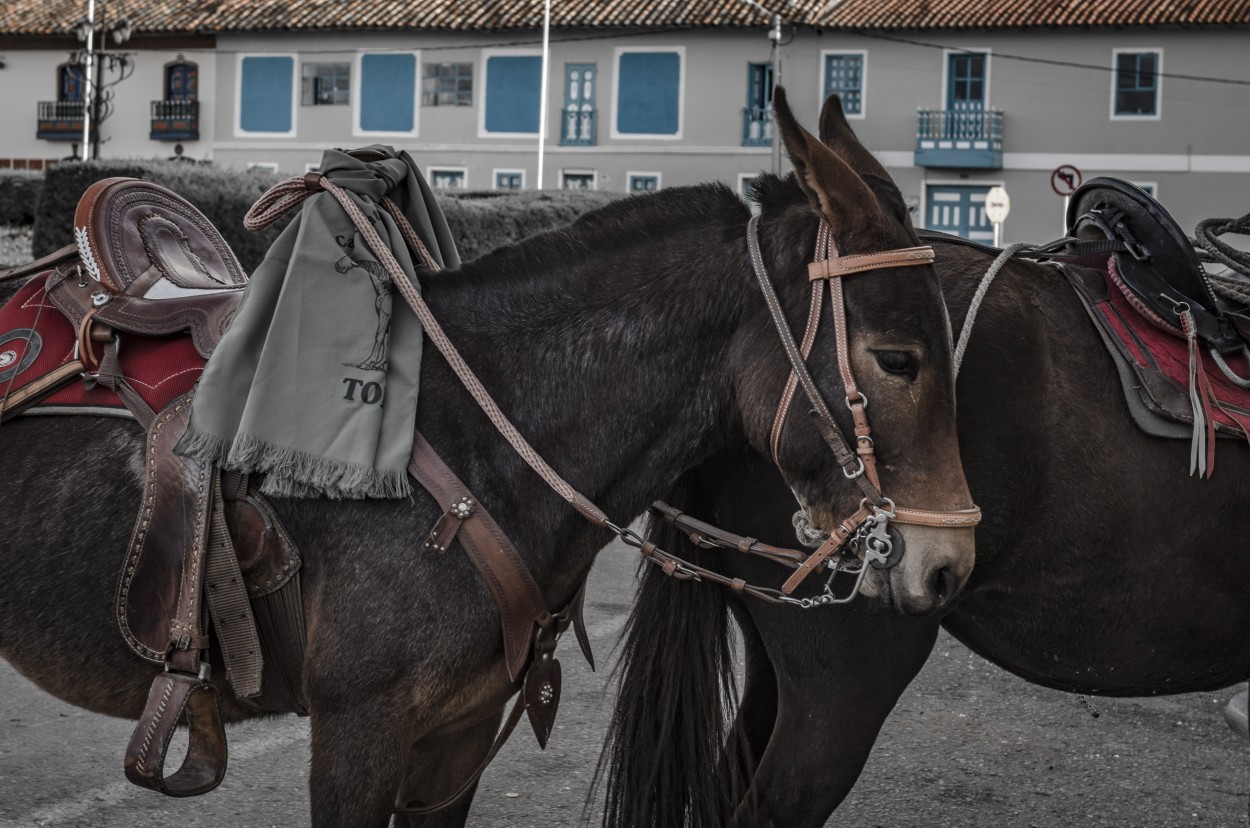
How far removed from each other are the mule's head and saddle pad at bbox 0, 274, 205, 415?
1.21 meters

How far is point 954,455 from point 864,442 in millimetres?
187

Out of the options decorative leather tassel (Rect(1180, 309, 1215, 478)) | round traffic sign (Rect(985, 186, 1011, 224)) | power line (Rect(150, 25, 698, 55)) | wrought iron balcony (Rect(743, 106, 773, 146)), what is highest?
power line (Rect(150, 25, 698, 55))

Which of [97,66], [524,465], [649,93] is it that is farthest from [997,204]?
[97,66]

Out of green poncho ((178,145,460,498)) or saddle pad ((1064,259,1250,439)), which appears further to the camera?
saddle pad ((1064,259,1250,439))

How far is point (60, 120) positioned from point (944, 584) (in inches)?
1660

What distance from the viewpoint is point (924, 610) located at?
226 centimetres

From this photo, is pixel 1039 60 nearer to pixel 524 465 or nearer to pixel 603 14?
pixel 603 14

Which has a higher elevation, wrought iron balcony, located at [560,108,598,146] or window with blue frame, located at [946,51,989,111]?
window with blue frame, located at [946,51,989,111]

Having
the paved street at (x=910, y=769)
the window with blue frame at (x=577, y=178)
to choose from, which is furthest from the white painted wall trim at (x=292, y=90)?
the paved street at (x=910, y=769)

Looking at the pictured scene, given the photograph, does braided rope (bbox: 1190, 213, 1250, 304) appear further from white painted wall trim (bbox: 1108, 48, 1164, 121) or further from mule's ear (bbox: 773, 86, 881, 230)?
white painted wall trim (bbox: 1108, 48, 1164, 121)

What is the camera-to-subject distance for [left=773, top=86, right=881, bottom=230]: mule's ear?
2244mm

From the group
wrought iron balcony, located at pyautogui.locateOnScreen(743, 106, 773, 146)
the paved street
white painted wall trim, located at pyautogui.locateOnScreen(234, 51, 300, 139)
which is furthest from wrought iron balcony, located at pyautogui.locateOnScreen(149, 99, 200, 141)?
the paved street

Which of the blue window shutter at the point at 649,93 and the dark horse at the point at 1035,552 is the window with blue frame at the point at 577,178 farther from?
the dark horse at the point at 1035,552

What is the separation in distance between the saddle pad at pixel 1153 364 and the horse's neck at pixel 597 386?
1068 mm
